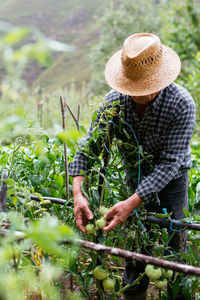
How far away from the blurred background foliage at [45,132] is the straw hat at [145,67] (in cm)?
16

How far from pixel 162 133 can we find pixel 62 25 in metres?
42.3

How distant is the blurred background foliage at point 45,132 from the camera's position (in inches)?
16.3

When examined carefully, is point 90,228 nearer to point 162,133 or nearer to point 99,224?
point 99,224

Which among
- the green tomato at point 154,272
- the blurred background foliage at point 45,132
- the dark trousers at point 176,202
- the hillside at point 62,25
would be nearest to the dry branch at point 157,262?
the blurred background foliage at point 45,132

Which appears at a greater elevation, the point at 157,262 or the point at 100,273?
the point at 157,262

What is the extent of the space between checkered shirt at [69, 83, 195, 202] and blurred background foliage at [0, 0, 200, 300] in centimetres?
19

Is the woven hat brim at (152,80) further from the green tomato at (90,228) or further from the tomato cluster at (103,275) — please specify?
the tomato cluster at (103,275)

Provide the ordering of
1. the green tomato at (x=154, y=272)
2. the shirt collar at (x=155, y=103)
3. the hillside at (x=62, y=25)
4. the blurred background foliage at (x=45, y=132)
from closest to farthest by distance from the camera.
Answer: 1. the blurred background foliage at (x=45, y=132)
2. the green tomato at (x=154, y=272)
3. the shirt collar at (x=155, y=103)
4. the hillside at (x=62, y=25)

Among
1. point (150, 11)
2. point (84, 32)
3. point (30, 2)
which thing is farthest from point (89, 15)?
point (150, 11)

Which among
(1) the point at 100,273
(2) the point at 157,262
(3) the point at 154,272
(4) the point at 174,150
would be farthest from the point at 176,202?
(2) the point at 157,262

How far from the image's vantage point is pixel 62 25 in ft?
132

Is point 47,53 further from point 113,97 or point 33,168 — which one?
point 33,168

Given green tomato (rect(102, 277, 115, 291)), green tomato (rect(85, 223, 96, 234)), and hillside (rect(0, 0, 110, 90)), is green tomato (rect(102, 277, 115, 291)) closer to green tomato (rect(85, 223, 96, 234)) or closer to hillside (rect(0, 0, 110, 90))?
green tomato (rect(85, 223, 96, 234))

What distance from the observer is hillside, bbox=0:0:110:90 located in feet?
97.3
